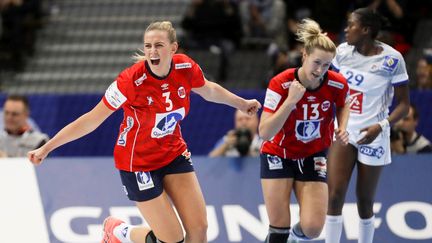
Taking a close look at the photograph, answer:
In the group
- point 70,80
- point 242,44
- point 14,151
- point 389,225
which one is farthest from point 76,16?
point 389,225

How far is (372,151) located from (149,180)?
1744 mm

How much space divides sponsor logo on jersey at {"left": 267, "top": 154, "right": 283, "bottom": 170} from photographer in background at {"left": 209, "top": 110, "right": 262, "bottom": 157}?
165 centimetres

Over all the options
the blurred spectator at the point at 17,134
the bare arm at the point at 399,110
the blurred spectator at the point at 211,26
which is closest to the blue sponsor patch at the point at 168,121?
the bare arm at the point at 399,110

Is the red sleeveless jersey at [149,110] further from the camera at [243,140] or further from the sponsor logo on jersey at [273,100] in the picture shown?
the camera at [243,140]

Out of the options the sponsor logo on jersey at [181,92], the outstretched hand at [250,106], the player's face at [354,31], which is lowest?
the outstretched hand at [250,106]

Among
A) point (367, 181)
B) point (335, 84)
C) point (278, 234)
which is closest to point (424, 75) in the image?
point (367, 181)

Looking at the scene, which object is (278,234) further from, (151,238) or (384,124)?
(384,124)

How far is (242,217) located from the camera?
23.4ft

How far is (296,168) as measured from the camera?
5973mm

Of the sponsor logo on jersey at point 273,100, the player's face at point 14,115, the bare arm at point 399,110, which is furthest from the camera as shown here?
the player's face at point 14,115

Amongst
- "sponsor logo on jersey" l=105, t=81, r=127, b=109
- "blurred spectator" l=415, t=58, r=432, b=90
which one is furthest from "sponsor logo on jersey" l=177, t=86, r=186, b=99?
"blurred spectator" l=415, t=58, r=432, b=90

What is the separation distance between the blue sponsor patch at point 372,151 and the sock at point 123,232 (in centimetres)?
176

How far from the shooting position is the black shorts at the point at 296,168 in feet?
19.5

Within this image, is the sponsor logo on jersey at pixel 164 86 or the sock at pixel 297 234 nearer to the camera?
the sponsor logo on jersey at pixel 164 86
